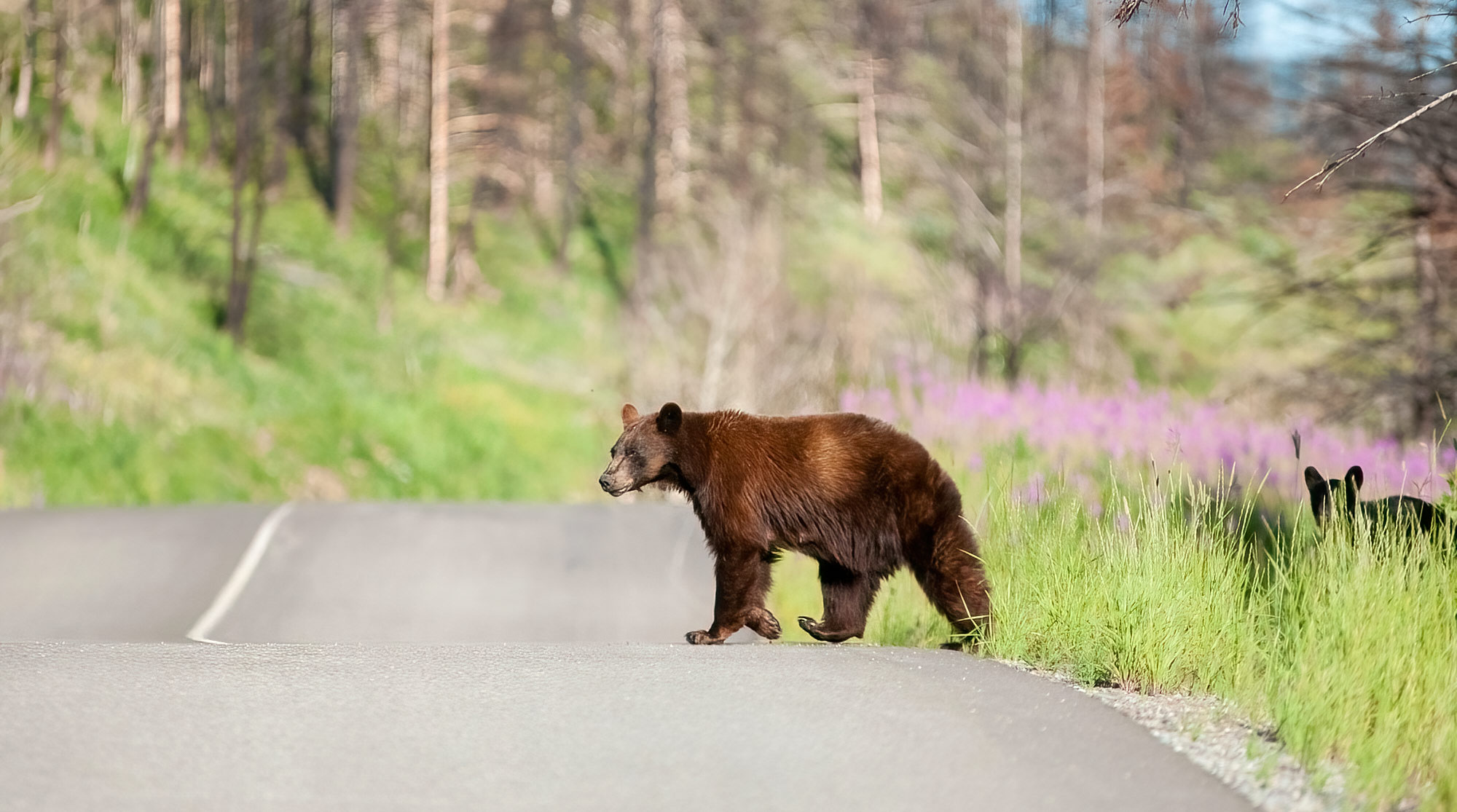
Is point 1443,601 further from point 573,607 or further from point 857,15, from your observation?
point 857,15

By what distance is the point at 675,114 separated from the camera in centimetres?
4206

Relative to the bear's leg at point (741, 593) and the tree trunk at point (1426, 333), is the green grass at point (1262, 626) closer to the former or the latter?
the bear's leg at point (741, 593)

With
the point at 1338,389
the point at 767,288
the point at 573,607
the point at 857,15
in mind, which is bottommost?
the point at 573,607

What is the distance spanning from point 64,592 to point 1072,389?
12601mm

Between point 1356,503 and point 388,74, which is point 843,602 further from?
point 388,74

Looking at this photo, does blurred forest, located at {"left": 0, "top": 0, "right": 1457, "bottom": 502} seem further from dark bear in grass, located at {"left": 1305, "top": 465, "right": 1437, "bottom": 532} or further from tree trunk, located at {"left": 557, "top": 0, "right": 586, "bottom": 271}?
dark bear in grass, located at {"left": 1305, "top": 465, "right": 1437, "bottom": 532}

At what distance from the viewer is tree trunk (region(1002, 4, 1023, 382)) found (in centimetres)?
3095

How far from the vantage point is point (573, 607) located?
1399 centimetres

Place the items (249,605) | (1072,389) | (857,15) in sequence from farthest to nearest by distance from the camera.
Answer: (857,15), (1072,389), (249,605)

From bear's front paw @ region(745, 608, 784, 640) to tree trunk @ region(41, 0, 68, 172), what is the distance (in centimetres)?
2470

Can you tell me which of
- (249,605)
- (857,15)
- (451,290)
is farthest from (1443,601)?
(857,15)

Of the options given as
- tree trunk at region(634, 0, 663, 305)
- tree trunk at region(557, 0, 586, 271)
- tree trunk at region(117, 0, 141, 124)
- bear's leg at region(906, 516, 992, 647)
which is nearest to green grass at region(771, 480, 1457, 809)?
bear's leg at region(906, 516, 992, 647)

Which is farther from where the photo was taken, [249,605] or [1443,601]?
[249,605]

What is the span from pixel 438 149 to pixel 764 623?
28.4 m
